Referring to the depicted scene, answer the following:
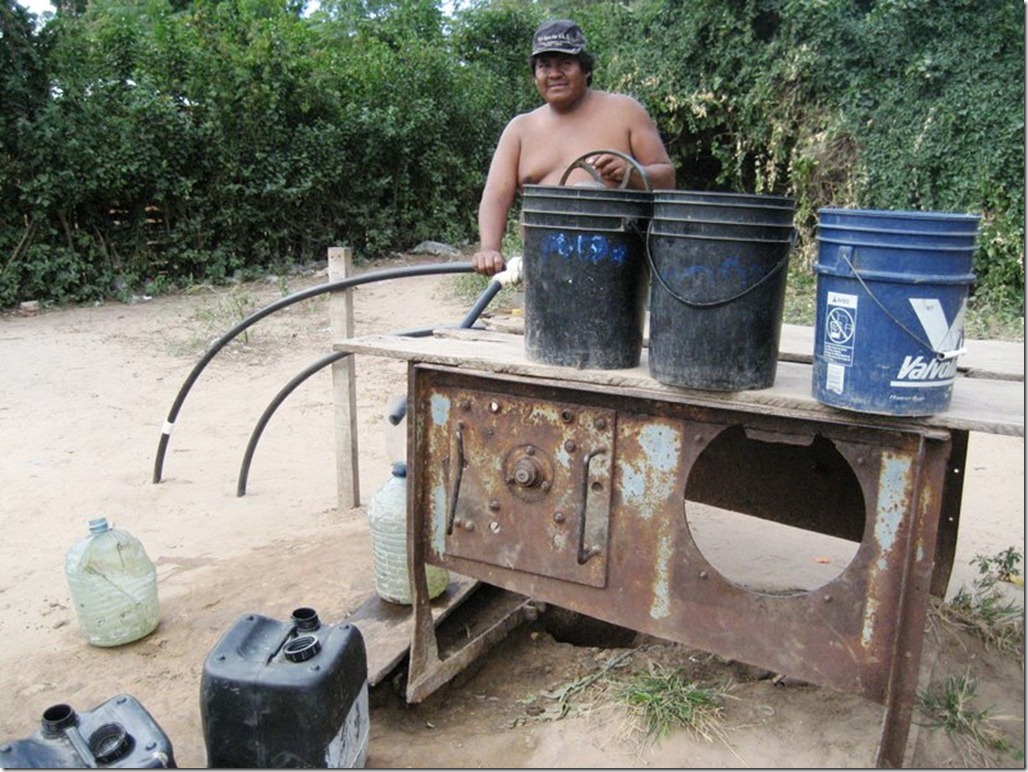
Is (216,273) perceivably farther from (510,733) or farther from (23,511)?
(510,733)

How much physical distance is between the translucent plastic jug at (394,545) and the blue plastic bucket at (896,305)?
1784mm

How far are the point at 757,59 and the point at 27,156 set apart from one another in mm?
8390

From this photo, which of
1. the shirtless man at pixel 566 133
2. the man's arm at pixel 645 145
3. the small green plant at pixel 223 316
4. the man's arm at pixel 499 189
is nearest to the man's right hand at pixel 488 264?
the shirtless man at pixel 566 133

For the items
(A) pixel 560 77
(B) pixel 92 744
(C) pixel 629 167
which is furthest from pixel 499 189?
(B) pixel 92 744

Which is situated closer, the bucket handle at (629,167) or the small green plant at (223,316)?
the bucket handle at (629,167)

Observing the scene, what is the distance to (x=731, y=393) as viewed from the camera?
6.48 feet

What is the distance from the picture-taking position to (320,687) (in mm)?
2145

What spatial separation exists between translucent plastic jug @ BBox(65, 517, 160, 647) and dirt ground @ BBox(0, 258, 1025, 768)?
8cm

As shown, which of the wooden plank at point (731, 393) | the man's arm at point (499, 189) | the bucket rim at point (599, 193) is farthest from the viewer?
the man's arm at point (499, 189)

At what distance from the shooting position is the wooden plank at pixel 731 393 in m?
1.80

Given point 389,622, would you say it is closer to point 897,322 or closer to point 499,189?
point 499,189

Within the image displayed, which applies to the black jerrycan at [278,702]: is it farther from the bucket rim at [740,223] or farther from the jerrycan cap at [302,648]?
the bucket rim at [740,223]

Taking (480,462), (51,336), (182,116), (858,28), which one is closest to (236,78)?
(182,116)

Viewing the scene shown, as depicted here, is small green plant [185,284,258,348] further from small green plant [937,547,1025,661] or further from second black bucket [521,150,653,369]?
small green plant [937,547,1025,661]
